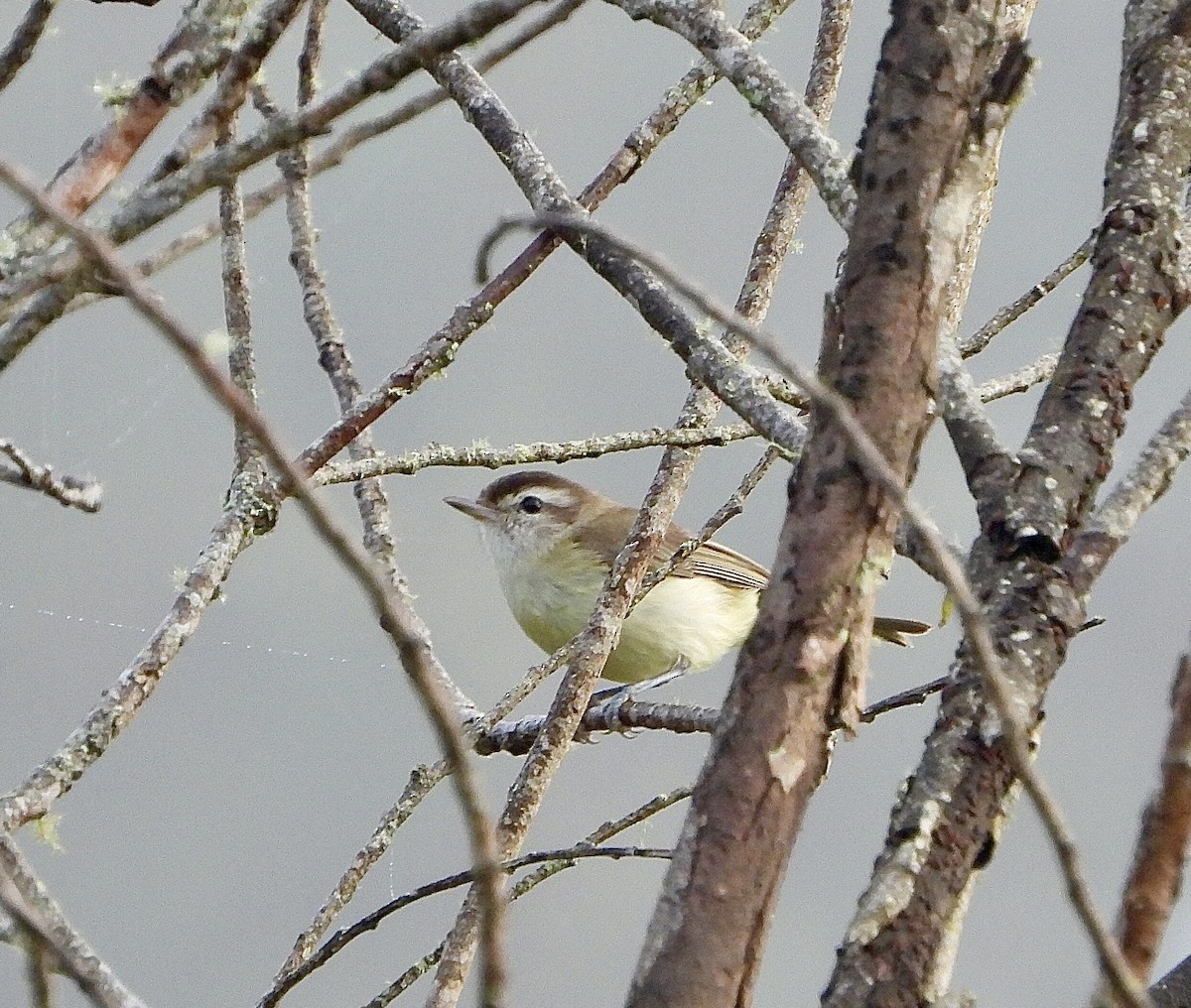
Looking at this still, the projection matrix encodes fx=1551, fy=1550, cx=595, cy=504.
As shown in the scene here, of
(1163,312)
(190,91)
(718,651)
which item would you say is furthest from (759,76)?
(718,651)

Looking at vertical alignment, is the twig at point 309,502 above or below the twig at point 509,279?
below

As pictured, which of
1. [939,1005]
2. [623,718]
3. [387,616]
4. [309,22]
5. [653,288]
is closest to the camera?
[387,616]

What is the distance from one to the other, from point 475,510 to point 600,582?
746 millimetres

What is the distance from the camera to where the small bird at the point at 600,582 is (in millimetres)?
5375

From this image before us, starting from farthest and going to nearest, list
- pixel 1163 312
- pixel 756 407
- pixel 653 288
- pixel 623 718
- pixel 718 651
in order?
pixel 718 651, pixel 623 718, pixel 653 288, pixel 756 407, pixel 1163 312

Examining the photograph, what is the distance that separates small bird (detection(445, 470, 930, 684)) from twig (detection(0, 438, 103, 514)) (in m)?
3.81

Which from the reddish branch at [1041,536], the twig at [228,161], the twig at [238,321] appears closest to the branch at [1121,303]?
the reddish branch at [1041,536]

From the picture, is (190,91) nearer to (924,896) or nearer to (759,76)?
(759,76)

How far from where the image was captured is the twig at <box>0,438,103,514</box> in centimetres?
137

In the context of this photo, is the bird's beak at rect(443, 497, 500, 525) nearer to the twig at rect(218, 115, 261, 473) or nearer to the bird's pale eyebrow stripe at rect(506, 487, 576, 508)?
the bird's pale eyebrow stripe at rect(506, 487, 576, 508)

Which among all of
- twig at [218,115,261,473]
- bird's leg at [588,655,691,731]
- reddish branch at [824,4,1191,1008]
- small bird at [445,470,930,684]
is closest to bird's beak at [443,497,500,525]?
small bird at [445,470,930,684]

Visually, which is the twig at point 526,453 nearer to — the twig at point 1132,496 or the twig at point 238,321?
the twig at point 238,321

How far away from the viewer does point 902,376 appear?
43.9 inches

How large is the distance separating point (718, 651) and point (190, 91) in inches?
175
